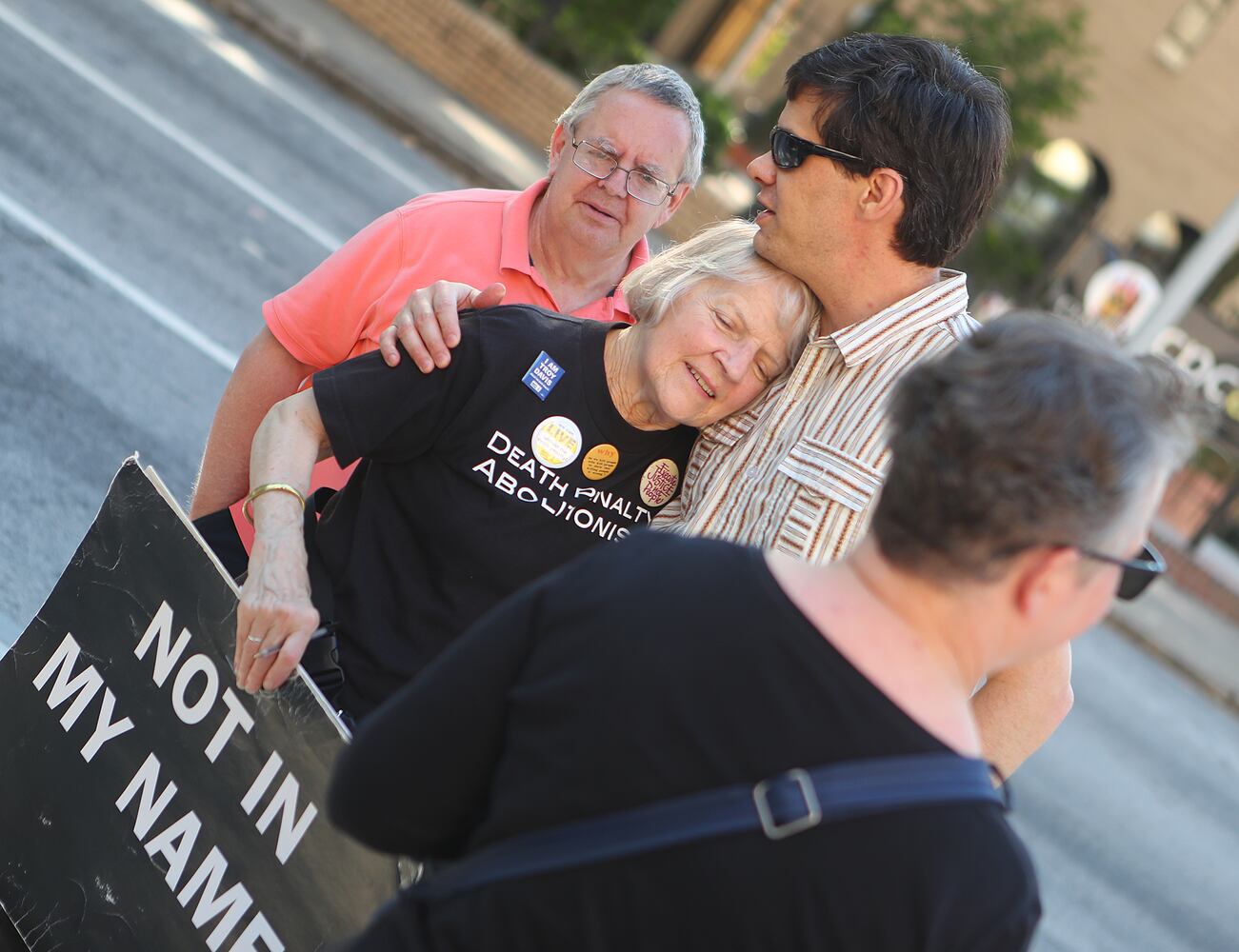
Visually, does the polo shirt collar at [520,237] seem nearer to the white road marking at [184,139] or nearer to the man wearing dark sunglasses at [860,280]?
the man wearing dark sunglasses at [860,280]

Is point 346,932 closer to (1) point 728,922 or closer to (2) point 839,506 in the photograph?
(1) point 728,922

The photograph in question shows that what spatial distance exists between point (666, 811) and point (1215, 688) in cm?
1112

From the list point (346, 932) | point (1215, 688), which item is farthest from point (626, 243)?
point (1215, 688)

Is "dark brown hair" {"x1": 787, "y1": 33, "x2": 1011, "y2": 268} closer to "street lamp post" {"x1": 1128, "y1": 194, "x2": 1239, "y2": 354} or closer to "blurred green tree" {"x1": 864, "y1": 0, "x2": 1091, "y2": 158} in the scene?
"street lamp post" {"x1": 1128, "y1": 194, "x2": 1239, "y2": 354}

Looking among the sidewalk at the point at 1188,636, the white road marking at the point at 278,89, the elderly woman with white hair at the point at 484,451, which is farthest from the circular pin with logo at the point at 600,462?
the sidewalk at the point at 1188,636

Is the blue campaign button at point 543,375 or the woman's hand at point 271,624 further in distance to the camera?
the blue campaign button at point 543,375

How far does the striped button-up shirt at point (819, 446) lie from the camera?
7.91ft

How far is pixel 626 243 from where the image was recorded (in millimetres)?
3615

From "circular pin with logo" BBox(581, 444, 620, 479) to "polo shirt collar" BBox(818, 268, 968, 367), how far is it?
45 centimetres

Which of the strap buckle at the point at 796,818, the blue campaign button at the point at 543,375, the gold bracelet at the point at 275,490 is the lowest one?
the gold bracelet at the point at 275,490

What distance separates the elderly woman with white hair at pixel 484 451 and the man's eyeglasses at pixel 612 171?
3.38 feet

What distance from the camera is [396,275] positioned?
10.7 ft

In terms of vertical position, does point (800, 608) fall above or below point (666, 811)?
above

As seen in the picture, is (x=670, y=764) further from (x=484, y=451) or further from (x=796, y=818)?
(x=484, y=451)
